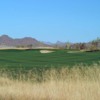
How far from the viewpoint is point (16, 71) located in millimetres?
13070

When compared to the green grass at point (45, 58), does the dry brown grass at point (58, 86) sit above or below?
below

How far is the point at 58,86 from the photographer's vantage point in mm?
10367

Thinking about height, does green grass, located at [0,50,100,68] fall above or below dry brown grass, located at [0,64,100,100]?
above

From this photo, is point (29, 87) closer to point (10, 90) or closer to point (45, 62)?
point (10, 90)

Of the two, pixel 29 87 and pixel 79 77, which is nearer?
pixel 29 87

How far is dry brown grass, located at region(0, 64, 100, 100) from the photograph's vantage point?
29.4ft

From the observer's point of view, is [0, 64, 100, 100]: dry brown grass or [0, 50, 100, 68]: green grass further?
[0, 50, 100, 68]: green grass

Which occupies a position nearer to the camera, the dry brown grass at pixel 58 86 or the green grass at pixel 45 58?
the dry brown grass at pixel 58 86

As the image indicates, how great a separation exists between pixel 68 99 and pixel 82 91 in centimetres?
103

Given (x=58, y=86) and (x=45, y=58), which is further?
(x=45, y=58)

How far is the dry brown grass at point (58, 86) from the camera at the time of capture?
8.95 m

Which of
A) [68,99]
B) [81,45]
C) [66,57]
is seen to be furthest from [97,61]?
[81,45]

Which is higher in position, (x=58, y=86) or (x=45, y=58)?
(x=45, y=58)

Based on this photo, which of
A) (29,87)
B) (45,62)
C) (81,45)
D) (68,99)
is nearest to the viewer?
(68,99)
